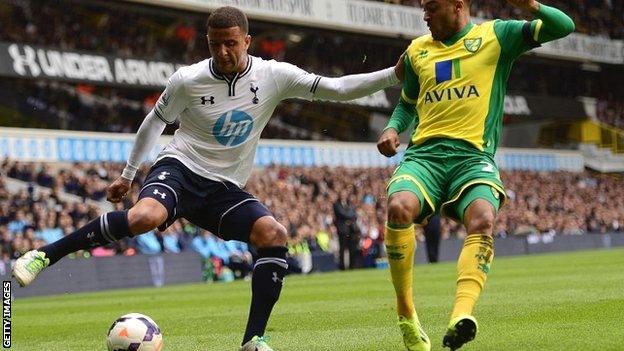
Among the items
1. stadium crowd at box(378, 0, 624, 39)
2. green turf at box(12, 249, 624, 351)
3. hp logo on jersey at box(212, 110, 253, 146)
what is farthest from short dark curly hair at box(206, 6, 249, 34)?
stadium crowd at box(378, 0, 624, 39)

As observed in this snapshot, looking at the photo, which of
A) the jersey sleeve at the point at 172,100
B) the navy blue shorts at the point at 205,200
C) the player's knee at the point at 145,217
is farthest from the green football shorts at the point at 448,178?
the jersey sleeve at the point at 172,100

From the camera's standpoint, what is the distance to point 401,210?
6.52m

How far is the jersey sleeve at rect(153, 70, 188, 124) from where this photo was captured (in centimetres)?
764

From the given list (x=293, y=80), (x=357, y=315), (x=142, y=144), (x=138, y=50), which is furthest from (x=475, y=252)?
(x=138, y=50)

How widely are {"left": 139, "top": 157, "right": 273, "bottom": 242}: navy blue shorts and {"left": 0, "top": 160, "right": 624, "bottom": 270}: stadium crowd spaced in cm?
1482

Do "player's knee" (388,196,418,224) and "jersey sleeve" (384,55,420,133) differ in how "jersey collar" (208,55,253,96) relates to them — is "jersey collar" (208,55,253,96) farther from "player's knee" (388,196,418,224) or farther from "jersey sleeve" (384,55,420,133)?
"player's knee" (388,196,418,224)

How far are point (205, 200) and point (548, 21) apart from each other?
8.85 ft

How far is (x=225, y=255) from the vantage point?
25.7 meters

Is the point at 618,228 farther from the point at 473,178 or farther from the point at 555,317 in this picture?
the point at 473,178

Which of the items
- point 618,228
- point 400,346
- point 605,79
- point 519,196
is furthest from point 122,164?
point 605,79

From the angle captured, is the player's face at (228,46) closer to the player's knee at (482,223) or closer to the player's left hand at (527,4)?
the player's left hand at (527,4)

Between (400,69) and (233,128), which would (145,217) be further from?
(400,69)

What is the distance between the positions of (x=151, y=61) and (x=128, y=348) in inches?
1082

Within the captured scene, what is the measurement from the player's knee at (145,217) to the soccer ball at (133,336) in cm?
66
